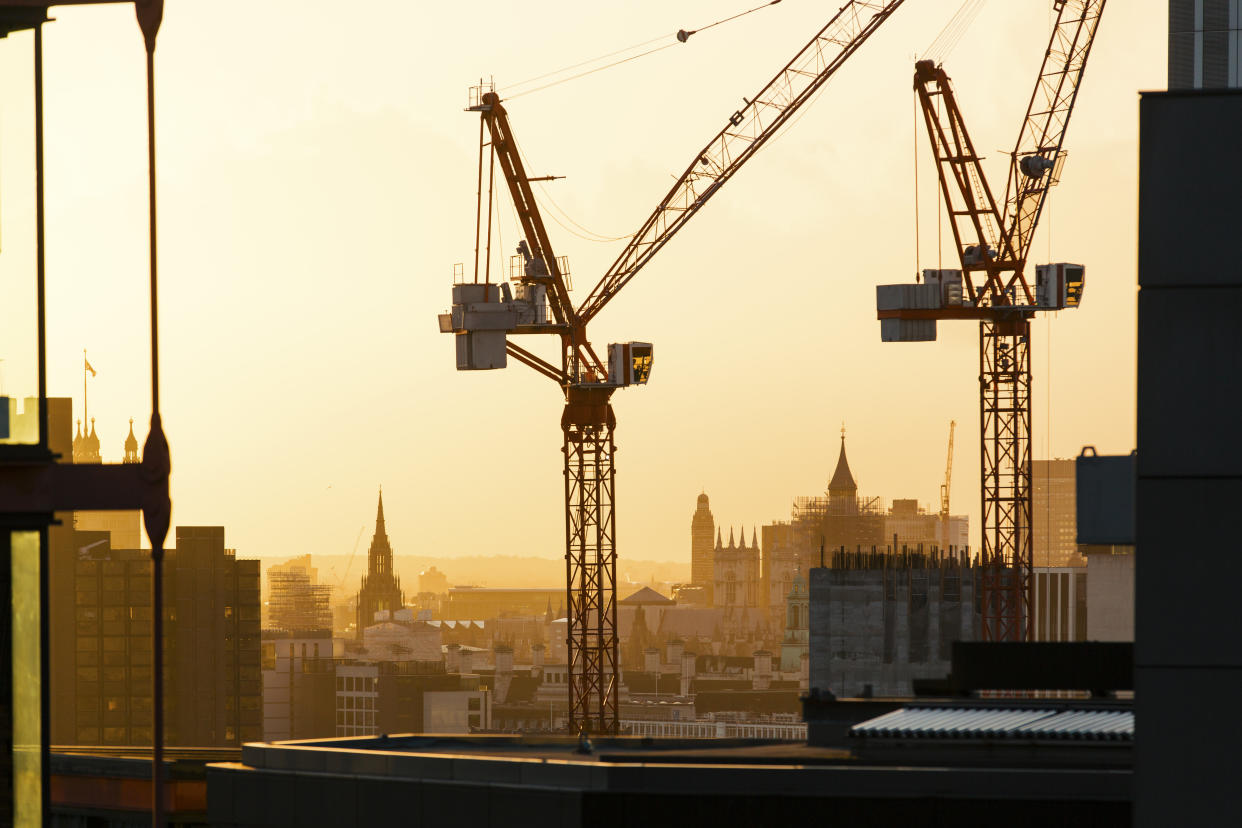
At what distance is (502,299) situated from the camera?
140m

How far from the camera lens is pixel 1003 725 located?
28000 millimetres

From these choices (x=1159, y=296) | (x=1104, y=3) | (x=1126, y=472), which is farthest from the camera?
(x=1104, y=3)

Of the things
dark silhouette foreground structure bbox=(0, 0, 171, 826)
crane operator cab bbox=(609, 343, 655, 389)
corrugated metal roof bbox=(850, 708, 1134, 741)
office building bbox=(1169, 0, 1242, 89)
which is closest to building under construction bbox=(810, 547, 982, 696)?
crane operator cab bbox=(609, 343, 655, 389)

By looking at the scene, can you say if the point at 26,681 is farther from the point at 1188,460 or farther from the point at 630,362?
the point at 630,362

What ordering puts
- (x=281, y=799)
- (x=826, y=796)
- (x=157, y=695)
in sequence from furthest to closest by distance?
(x=281, y=799)
(x=826, y=796)
(x=157, y=695)

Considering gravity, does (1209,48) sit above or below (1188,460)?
above

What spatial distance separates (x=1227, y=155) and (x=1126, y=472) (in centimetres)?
310

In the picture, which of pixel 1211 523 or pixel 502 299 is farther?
pixel 502 299

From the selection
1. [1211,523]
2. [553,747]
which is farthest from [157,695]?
[553,747]

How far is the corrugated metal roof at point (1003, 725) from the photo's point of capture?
1051 inches

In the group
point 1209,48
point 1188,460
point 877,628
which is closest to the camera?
point 1188,460

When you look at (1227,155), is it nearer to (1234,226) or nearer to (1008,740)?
(1234,226)

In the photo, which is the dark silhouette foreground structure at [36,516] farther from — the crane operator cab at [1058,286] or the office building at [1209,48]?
the crane operator cab at [1058,286]

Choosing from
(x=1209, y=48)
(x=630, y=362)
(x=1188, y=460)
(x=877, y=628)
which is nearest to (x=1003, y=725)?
(x=1188, y=460)
